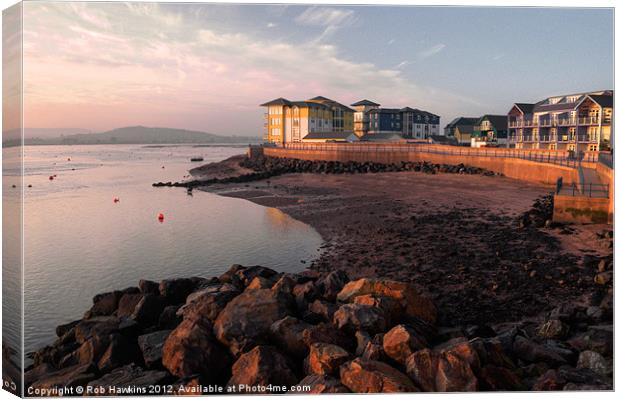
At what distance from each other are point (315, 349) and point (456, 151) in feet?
146

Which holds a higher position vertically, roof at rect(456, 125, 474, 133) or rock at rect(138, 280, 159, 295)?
roof at rect(456, 125, 474, 133)

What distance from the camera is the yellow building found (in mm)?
68438

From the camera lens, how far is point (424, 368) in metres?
6.64

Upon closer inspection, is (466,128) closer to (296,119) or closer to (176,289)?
(296,119)

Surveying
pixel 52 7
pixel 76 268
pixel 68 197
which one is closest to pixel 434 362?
pixel 52 7

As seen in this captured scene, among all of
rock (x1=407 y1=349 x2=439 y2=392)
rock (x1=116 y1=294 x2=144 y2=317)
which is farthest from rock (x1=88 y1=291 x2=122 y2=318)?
rock (x1=407 y1=349 x2=439 y2=392)

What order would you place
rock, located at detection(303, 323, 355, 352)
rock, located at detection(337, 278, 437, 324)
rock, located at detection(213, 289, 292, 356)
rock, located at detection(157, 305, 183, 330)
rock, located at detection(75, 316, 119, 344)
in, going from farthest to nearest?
rock, located at detection(157, 305, 183, 330) → rock, located at detection(337, 278, 437, 324) → rock, located at detection(75, 316, 119, 344) → rock, located at detection(213, 289, 292, 356) → rock, located at detection(303, 323, 355, 352)

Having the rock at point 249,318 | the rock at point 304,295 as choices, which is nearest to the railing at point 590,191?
the rock at point 304,295

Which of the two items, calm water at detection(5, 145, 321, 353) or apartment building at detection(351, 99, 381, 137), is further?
apartment building at detection(351, 99, 381, 137)

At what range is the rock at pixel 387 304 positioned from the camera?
8.26m

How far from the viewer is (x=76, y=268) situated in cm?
1551

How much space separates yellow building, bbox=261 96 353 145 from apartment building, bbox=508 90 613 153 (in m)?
27.2

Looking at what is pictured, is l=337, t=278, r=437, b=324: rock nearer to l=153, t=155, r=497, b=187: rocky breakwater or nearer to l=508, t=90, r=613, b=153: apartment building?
l=508, t=90, r=613, b=153: apartment building

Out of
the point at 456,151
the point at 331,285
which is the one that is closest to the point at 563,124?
the point at 456,151
